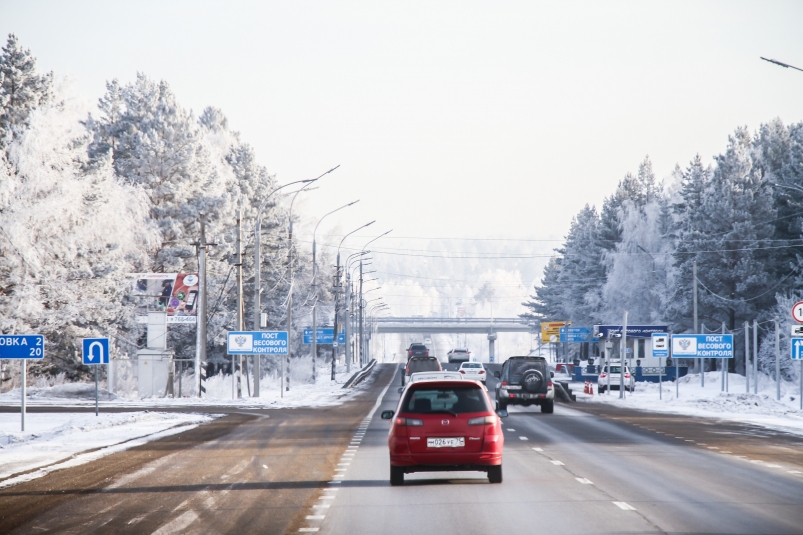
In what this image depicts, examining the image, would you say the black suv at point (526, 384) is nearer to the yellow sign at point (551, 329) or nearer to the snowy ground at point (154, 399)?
the snowy ground at point (154, 399)

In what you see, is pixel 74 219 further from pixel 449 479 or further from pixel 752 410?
pixel 449 479

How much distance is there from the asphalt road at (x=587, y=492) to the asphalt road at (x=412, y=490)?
0.07 feet

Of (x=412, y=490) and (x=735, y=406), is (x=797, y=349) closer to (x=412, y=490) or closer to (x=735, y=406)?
(x=735, y=406)

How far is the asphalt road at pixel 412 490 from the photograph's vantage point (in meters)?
11.2

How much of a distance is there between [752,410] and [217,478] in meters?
29.7

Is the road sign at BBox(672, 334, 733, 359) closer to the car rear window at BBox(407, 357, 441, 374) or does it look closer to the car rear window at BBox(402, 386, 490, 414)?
the car rear window at BBox(407, 357, 441, 374)

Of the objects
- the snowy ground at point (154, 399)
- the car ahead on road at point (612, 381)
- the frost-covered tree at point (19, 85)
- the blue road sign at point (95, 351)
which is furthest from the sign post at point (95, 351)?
the car ahead on road at point (612, 381)

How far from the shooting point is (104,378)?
199 ft

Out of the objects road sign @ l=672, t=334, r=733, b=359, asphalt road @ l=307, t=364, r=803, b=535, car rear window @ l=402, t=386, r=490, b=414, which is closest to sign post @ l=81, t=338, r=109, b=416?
asphalt road @ l=307, t=364, r=803, b=535

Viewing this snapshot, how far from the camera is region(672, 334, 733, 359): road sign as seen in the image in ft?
166

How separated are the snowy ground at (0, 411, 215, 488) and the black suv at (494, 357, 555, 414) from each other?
10549 millimetres

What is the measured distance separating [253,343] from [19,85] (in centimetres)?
2107

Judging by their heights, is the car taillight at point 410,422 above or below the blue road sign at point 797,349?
below

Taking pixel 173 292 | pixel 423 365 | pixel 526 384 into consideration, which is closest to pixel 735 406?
pixel 526 384
